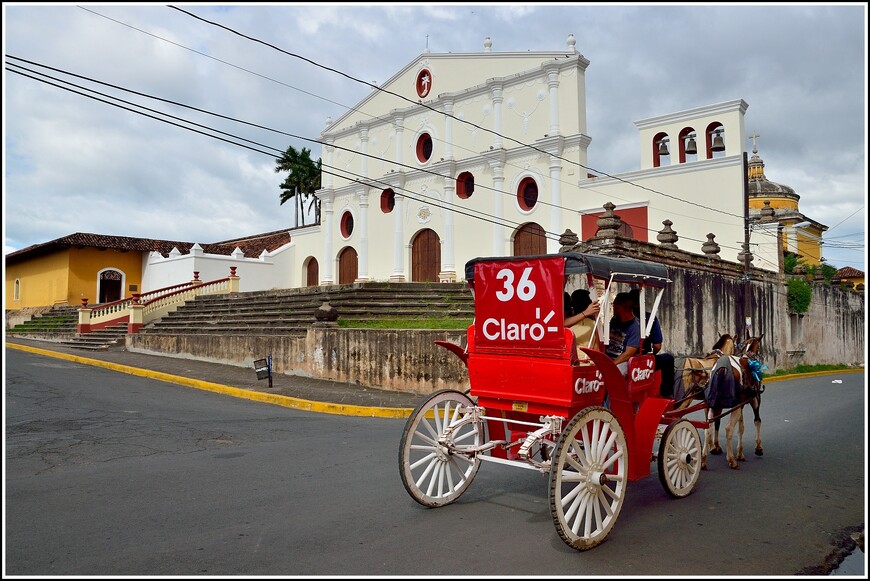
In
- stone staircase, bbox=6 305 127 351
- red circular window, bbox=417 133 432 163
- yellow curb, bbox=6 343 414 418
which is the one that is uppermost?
red circular window, bbox=417 133 432 163

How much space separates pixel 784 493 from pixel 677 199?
18.2 metres

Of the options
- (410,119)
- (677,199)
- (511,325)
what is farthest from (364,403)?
(410,119)

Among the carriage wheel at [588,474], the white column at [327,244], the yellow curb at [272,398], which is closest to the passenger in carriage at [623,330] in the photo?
the carriage wheel at [588,474]

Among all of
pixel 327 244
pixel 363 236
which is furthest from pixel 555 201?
pixel 327 244

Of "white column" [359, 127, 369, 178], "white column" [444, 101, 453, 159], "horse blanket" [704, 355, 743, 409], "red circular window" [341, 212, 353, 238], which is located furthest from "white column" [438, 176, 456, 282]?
"horse blanket" [704, 355, 743, 409]

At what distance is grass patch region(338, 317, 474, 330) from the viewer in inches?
601

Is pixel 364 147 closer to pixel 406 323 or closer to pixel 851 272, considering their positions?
pixel 406 323

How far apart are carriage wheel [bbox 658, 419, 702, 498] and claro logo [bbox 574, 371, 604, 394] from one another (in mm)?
870

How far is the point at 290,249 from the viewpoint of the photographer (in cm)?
3472

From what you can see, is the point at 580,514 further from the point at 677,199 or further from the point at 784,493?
the point at 677,199

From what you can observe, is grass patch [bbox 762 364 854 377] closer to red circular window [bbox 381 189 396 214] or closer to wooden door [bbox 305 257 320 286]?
red circular window [bbox 381 189 396 214]

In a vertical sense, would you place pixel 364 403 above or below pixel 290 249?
below

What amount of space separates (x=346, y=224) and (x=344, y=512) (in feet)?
95.0

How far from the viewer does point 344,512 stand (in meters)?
4.95
